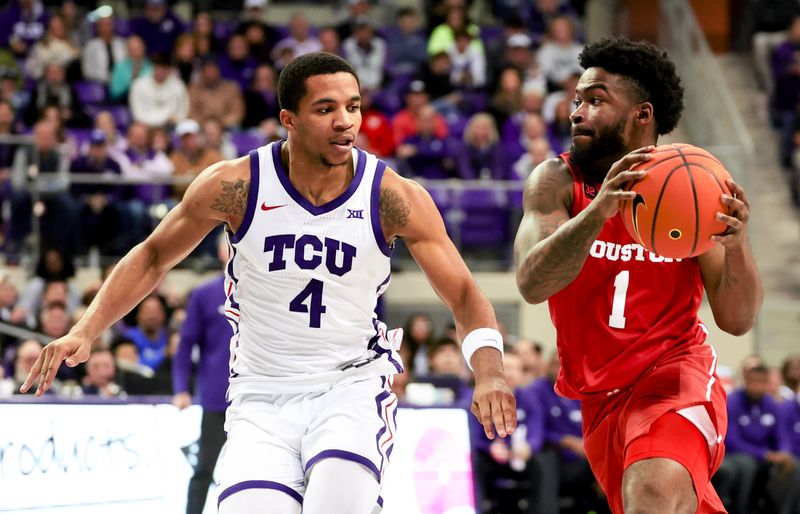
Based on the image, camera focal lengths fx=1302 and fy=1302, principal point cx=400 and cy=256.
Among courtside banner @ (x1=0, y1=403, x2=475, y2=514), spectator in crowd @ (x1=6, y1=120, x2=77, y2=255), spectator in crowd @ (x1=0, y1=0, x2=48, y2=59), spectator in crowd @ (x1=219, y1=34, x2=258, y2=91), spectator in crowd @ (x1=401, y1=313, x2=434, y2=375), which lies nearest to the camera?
courtside banner @ (x1=0, y1=403, x2=475, y2=514)

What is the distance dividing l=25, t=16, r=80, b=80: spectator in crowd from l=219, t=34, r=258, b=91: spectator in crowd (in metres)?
1.83

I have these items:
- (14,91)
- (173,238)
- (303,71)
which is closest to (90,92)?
(14,91)

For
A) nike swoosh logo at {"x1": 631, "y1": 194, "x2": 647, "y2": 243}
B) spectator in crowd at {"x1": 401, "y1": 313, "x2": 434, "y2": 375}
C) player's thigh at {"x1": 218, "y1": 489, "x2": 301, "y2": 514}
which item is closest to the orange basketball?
nike swoosh logo at {"x1": 631, "y1": 194, "x2": 647, "y2": 243}

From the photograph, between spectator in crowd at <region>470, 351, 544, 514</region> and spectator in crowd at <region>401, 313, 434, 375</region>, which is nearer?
spectator in crowd at <region>470, 351, 544, 514</region>

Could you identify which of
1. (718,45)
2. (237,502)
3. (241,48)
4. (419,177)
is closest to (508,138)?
(419,177)

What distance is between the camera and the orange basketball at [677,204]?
4.84m

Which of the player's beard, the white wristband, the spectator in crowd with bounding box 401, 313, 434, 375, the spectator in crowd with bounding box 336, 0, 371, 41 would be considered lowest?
the spectator in crowd with bounding box 401, 313, 434, 375

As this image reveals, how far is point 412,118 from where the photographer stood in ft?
49.0

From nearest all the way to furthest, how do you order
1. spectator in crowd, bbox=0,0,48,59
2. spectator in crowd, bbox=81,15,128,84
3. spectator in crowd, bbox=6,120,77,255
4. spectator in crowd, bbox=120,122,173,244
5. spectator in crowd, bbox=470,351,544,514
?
spectator in crowd, bbox=470,351,544,514 < spectator in crowd, bbox=6,120,77,255 < spectator in crowd, bbox=120,122,173,244 < spectator in crowd, bbox=81,15,128,84 < spectator in crowd, bbox=0,0,48,59

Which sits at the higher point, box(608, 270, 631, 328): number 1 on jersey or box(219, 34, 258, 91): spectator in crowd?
box(219, 34, 258, 91): spectator in crowd

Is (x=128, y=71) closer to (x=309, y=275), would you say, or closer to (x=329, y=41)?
(x=329, y=41)

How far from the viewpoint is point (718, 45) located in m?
20.1

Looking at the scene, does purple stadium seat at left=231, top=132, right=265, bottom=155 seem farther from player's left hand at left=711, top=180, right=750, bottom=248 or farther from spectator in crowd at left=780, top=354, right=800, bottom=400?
player's left hand at left=711, top=180, right=750, bottom=248

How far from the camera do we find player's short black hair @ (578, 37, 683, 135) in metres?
5.45
